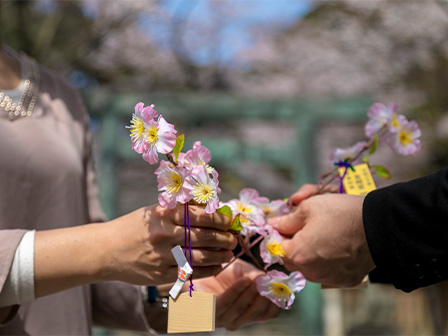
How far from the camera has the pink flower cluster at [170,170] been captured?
2.84ft

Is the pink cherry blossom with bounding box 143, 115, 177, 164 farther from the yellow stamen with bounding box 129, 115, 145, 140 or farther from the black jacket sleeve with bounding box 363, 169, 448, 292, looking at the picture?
the black jacket sleeve with bounding box 363, 169, 448, 292

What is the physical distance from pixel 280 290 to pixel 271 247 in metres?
0.09

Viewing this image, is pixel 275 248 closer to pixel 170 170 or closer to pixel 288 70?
pixel 170 170

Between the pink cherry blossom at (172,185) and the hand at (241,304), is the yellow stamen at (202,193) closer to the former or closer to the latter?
the pink cherry blossom at (172,185)

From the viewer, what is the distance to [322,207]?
3.61 feet

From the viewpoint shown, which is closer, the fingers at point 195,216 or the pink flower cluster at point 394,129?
the fingers at point 195,216

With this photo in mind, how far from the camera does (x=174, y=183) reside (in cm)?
90

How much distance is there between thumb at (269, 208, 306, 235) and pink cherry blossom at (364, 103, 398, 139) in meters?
0.30

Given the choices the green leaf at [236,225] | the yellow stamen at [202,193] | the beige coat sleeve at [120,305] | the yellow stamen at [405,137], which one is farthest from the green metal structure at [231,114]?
the yellow stamen at [202,193]

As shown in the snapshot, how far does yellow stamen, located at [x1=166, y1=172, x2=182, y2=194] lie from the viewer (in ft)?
2.91

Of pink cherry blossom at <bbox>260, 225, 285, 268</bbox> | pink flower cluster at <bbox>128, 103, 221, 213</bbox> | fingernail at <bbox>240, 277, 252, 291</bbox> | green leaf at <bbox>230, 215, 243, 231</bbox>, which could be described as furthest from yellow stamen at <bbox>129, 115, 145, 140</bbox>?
fingernail at <bbox>240, 277, 252, 291</bbox>

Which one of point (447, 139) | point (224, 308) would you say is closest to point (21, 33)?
point (224, 308)

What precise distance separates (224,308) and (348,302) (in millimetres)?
5286

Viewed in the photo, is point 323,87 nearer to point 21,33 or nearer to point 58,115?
point 21,33
